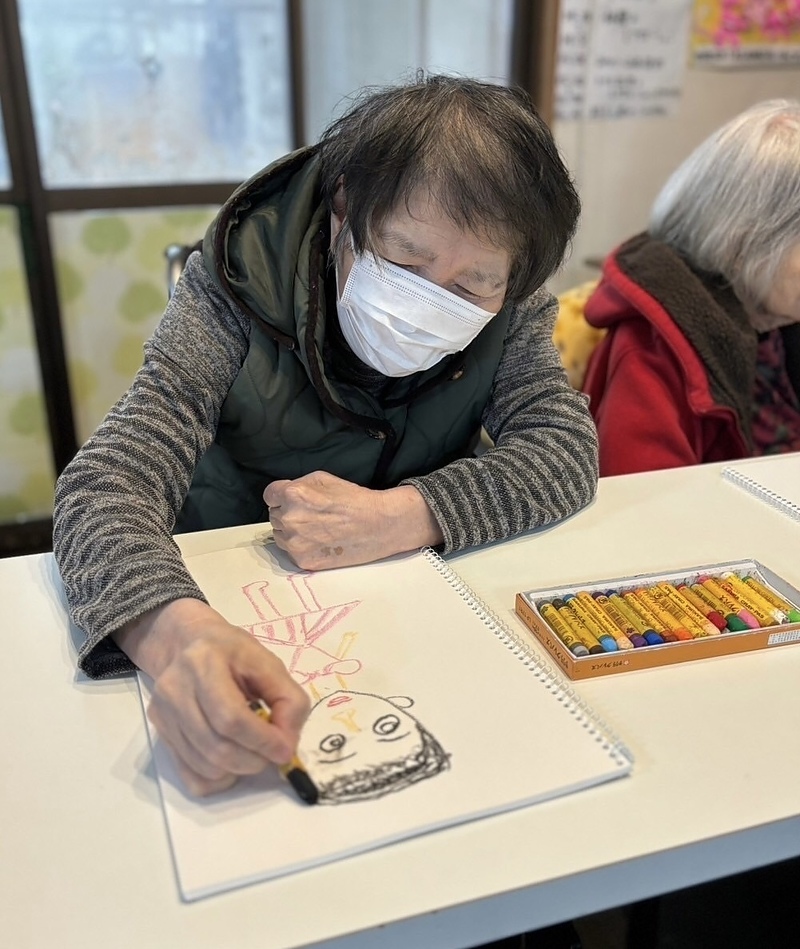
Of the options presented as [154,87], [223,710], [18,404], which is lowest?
[18,404]

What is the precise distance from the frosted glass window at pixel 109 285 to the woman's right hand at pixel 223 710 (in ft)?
6.28

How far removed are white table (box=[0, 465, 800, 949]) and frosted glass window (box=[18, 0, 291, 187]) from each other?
1904mm

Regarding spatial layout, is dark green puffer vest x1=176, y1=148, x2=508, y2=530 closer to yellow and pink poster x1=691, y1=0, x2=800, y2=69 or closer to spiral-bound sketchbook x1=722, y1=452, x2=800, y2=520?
spiral-bound sketchbook x1=722, y1=452, x2=800, y2=520

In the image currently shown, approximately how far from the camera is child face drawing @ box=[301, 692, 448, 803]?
561mm

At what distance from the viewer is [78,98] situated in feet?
7.36

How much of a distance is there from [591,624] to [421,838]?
268mm

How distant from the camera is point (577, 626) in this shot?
73 centimetres

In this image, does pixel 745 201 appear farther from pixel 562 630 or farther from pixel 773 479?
pixel 562 630

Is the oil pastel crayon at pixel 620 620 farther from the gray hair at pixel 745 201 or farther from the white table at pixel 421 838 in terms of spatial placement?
the gray hair at pixel 745 201

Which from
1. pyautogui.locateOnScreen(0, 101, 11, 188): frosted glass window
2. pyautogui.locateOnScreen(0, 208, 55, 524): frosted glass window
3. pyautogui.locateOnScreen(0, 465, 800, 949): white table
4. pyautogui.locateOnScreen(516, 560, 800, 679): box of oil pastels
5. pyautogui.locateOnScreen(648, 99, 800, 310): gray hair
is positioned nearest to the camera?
pyautogui.locateOnScreen(0, 465, 800, 949): white table

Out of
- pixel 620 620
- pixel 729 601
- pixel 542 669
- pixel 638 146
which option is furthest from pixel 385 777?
pixel 638 146

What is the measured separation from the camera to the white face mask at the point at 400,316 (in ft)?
2.82

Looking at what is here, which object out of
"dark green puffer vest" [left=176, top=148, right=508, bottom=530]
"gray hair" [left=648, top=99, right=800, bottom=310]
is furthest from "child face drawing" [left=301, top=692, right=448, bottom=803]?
"gray hair" [left=648, top=99, right=800, bottom=310]

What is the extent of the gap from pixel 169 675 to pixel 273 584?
8.7 inches
